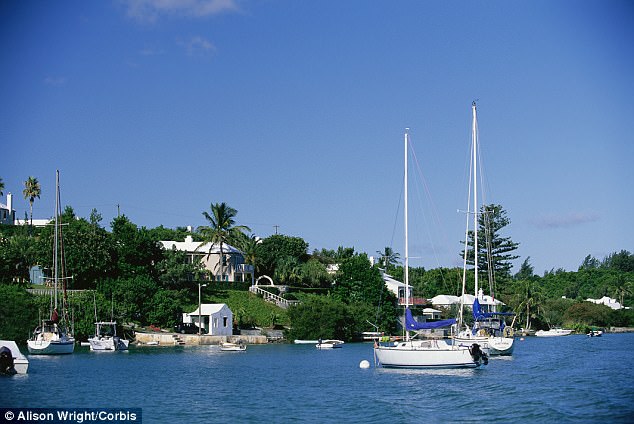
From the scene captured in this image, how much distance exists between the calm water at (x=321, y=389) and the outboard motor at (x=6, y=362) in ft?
2.23

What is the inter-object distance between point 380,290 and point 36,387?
59289 millimetres

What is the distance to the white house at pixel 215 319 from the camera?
83750 millimetres

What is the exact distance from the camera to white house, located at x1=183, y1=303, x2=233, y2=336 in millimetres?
83750

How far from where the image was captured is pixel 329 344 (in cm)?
7944

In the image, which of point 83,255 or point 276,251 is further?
point 276,251

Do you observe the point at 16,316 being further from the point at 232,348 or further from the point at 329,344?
the point at 329,344

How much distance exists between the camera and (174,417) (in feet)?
114

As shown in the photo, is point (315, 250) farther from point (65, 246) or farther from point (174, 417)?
point (174, 417)

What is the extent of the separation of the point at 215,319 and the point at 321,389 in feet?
134

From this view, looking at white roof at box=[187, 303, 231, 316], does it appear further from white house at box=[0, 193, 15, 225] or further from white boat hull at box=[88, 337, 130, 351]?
white house at box=[0, 193, 15, 225]

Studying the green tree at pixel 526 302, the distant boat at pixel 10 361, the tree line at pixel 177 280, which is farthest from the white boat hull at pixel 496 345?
the green tree at pixel 526 302

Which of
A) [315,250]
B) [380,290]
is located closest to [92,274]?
[380,290]

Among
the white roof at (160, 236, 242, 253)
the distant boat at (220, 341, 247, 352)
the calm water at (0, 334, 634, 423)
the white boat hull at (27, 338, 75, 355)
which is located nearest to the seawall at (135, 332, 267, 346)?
the distant boat at (220, 341, 247, 352)

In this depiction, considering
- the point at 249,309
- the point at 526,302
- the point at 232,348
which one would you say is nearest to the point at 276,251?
the point at 249,309
